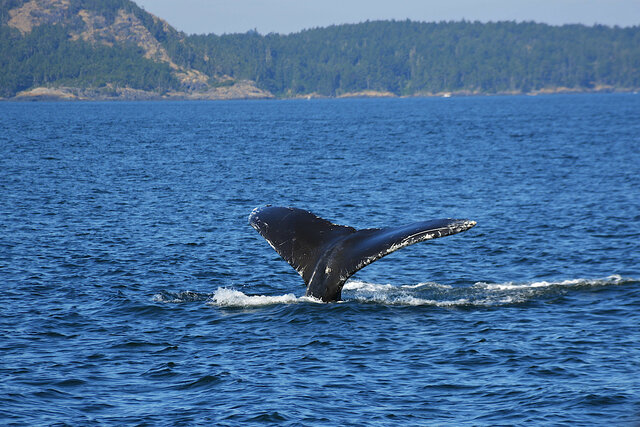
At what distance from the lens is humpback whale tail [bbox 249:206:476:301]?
566 inches

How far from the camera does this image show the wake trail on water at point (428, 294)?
17.6 m

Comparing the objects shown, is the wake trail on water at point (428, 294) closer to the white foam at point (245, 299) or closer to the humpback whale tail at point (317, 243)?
the white foam at point (245, 299)

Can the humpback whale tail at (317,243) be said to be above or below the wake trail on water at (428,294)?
above

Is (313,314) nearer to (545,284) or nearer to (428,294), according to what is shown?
(428,294)

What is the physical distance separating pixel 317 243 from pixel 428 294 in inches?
175

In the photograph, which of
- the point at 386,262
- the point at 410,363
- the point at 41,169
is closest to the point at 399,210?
the point at 386,262

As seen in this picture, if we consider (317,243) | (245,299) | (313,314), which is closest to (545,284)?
(313,314)

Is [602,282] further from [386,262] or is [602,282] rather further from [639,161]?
[639,161]

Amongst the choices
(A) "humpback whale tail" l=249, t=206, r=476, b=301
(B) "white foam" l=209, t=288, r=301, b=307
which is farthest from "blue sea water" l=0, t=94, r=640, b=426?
(A) "humpback whale tail" l=249, t=206, r=476, b=301

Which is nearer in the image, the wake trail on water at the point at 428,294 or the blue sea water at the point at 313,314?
the blue sea water at the point at 313,314

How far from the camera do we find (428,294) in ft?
60.7

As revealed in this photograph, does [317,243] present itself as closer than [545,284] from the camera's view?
Yes

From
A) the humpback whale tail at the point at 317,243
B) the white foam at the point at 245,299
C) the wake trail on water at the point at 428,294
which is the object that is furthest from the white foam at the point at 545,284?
the humpback whale tail at the point at 317,243

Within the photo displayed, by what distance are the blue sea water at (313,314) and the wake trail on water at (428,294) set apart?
7cm
